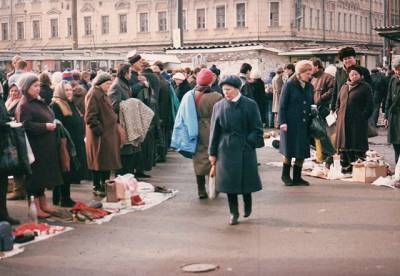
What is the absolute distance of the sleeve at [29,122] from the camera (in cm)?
996

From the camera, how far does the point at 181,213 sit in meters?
10.6

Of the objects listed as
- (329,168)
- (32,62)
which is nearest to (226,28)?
(32,62)

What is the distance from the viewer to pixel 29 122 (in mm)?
9977

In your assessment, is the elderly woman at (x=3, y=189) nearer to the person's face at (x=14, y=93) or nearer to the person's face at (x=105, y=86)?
the person's face at (x=105, y=86)

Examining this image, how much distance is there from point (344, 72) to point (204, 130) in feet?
13.1

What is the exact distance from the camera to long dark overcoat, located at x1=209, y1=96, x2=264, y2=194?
9.67 metres

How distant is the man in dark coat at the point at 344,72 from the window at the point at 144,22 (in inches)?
2139

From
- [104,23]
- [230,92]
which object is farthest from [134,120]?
[104,23]

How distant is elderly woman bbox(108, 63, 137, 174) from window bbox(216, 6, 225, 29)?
170 ft

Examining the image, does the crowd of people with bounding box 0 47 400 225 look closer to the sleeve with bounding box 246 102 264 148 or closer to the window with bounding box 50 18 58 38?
the sleeve with bounding box 246 102 264 148

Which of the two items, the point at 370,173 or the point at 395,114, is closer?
the point at 370,173

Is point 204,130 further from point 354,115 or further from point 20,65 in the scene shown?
point 20,65

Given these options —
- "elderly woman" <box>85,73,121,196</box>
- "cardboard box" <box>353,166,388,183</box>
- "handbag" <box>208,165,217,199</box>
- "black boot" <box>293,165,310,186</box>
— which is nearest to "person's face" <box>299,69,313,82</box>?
"black boot" <box>293,165,310,186</box>

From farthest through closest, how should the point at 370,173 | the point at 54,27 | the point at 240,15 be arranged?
1. the point at 54,27
2. the point at 240,15
3. the point at 370,173
